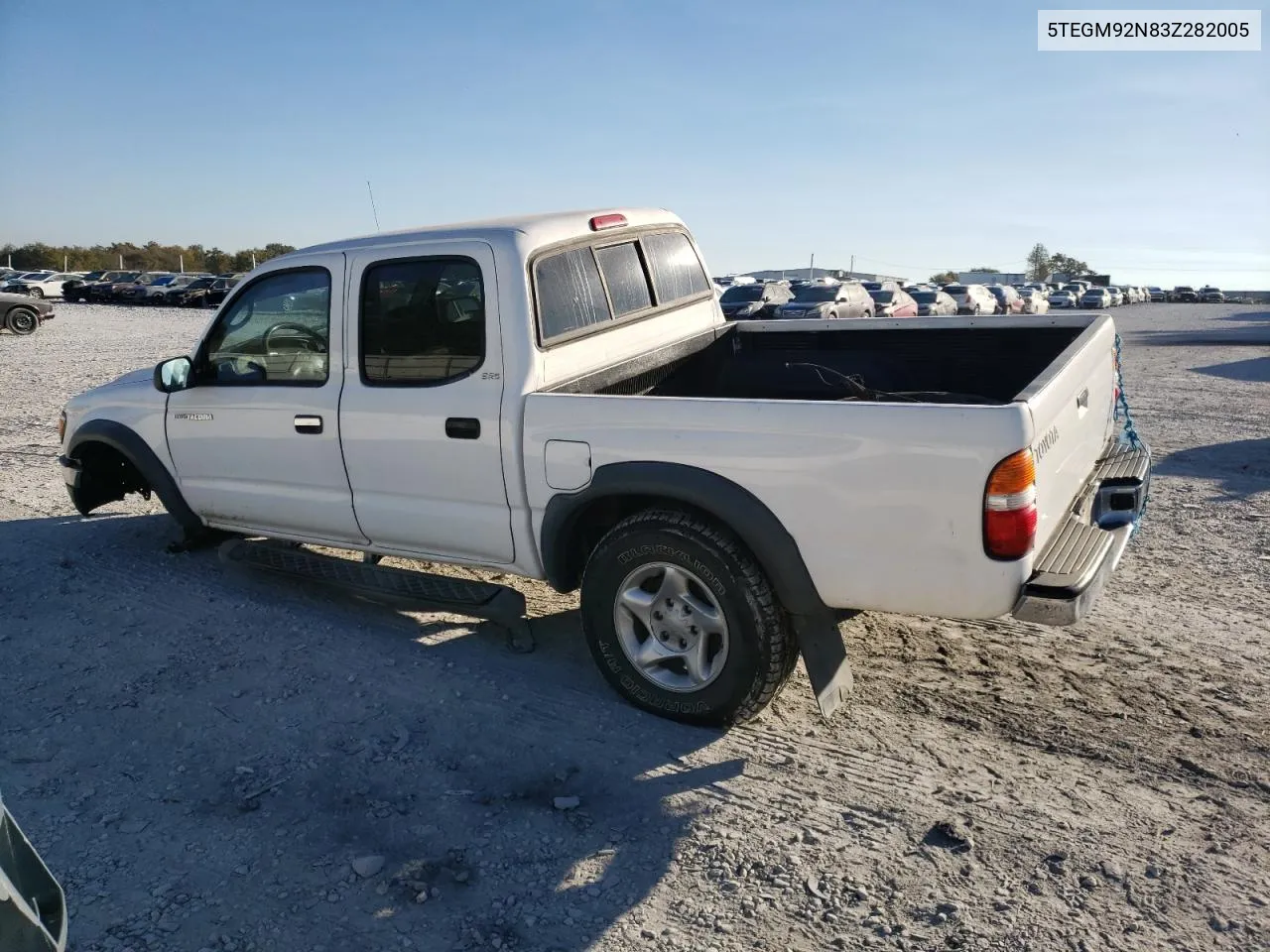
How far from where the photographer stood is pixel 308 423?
4.88m

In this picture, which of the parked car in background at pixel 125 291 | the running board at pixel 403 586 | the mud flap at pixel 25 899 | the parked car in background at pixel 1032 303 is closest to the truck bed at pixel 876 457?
the running board at pixel 403 586

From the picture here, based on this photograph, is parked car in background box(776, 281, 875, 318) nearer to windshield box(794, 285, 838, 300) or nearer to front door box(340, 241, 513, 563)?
windshield box(794, 285, 838, 300)

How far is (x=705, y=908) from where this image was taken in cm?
291

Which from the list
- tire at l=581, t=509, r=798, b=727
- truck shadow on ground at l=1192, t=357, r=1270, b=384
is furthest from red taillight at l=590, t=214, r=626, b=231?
truck shadow on ground at l=1192, t=357, r=1270, b=384

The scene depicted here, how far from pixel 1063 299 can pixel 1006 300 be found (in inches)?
677

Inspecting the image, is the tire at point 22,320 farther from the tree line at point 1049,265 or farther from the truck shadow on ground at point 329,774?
the tree line at point 1049,265

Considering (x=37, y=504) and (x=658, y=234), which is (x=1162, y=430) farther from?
(x=37, y=504)

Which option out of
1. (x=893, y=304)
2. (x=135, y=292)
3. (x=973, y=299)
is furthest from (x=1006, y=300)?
(x=135, y=292)

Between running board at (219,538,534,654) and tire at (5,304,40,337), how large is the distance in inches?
935

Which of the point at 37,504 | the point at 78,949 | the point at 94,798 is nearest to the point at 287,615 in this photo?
the point at 94,798

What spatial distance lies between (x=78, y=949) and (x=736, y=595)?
2.33 metres

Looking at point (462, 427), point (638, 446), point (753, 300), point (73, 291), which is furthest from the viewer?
point (73, 291)

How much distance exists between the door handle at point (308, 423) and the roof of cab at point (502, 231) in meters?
0.84

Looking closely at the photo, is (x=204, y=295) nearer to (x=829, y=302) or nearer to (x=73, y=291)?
(x=73, y=291)
